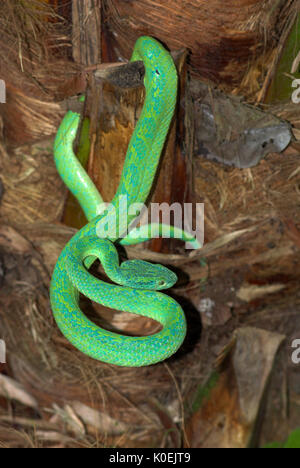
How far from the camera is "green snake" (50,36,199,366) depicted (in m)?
1.80

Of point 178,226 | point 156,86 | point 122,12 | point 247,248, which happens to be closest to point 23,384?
point 178,226

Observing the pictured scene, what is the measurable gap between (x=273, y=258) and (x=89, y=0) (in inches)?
70.1

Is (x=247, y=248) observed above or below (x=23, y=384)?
above

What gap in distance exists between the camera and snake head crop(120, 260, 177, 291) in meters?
1.85

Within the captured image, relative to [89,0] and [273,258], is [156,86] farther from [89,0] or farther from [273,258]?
[273,258]

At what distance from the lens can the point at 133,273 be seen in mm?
1897

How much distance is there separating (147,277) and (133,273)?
0.07 meters

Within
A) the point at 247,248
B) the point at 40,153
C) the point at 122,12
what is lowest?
the point at 247,248

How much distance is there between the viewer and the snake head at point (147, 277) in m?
1.85

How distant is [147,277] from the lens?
186 centimetres

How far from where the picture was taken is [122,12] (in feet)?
6.57

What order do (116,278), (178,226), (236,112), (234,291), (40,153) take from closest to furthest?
(116,278)
(236,112)
(178,226)
(40,153)
(234,291)

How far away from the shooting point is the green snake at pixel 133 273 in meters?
1.80

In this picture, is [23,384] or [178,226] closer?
[178,226]
